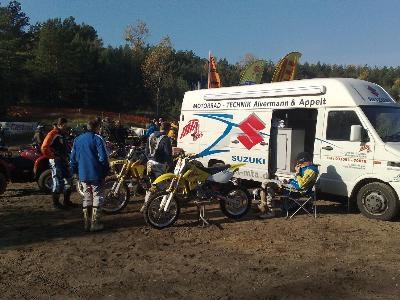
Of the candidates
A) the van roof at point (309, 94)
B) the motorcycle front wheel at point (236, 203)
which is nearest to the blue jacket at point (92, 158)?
the motorcycle front wheel at point (236, 203)

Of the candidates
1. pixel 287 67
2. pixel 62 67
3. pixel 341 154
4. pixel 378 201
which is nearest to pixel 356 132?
pixel 341 154

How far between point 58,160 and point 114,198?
1469mm

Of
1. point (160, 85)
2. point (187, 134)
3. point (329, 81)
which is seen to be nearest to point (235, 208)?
point (329, 81)

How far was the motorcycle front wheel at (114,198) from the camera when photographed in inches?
351

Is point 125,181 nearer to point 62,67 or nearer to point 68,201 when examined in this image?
point 68,201

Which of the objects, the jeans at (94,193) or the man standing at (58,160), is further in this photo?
the man standing at (58,160)

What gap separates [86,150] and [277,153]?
472cm

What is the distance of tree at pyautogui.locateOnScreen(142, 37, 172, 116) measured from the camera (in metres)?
55.2

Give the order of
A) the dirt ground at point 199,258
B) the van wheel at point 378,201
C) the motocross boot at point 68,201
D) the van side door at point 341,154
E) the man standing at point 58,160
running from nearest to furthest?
the dirt ground at point 199,258
the van wheel at point 378,201
the van side door at point 341,154
the man standing at point 58,160
the motocross boot at point 68,201

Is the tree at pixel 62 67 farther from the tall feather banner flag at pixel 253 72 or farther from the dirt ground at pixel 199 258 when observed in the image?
the dirt ground at pixel 199 258

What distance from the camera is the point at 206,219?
A: 8344mm

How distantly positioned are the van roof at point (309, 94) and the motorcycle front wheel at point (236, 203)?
250cm

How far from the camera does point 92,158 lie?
293 inches

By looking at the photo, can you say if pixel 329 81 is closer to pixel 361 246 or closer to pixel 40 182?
pixel 361 246
